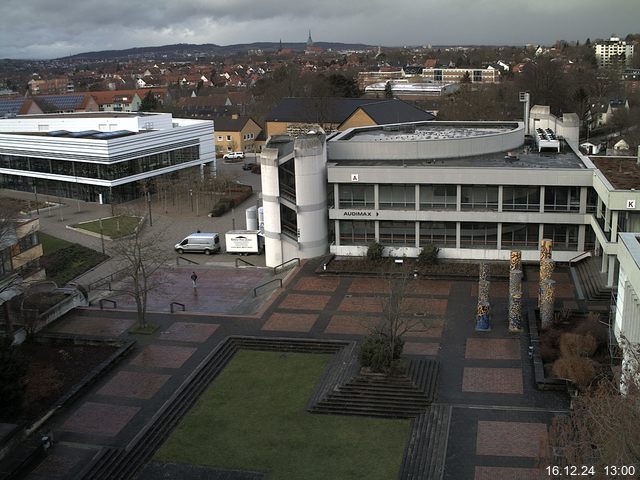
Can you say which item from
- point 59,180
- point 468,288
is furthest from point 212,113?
point 468,288

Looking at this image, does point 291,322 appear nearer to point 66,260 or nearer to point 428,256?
point 428,256

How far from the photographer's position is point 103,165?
203 ft

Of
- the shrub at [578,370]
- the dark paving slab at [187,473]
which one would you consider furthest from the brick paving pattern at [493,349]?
the dark paving slab at [187,473]

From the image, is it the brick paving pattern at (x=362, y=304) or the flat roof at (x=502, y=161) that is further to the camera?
the flat roof at (x=502, y=161)

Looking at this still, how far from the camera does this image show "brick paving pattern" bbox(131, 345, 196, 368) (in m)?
28.7

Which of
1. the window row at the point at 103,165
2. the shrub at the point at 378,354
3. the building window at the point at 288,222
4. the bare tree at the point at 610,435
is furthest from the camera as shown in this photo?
the window row at the point at 103,165

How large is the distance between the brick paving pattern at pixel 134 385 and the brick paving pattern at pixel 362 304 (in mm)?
9927

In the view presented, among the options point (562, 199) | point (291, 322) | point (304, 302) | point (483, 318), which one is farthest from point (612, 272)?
point (291, 322)

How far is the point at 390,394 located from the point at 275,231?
18390 mm

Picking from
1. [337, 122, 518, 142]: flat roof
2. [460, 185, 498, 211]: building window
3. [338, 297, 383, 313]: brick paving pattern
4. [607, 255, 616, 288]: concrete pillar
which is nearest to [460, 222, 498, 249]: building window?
[460, 185, 498, 211]: building window

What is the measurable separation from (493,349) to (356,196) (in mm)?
15132

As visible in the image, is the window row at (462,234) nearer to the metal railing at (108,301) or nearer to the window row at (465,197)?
the window row at (465,197)

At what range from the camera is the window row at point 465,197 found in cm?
3834

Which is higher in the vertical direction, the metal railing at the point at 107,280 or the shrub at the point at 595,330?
the shrub at the point at 595,330
